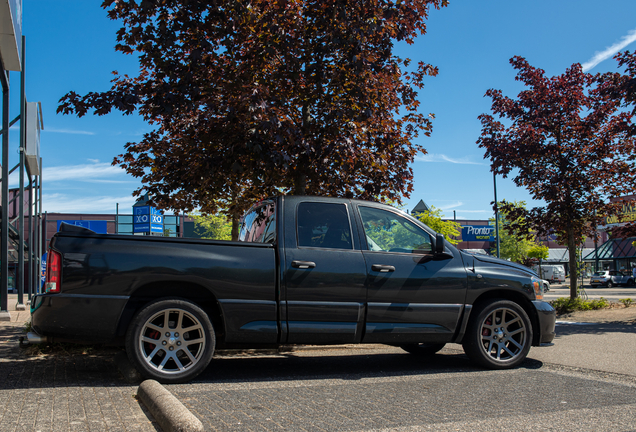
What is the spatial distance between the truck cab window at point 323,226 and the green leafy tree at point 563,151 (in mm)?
9212

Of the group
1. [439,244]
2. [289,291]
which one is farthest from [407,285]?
[289,291]

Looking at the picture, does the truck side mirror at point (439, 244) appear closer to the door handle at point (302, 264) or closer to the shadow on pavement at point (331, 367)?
the shadow on pavement at point (331, 367)

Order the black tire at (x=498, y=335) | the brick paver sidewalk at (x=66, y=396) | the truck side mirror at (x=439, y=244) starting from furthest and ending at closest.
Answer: the black tire at (x=498, y=335) < the truck side mirror at (x=439, y=244) < the brick paver sidewalk at (x=66, y=396)

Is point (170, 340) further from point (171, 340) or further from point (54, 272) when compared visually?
point (54, 272)

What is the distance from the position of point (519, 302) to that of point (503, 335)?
1.64ft

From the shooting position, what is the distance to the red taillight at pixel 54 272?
4879 mm

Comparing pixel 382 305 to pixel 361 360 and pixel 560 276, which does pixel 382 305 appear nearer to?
pixel 361 360

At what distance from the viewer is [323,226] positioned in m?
5.83

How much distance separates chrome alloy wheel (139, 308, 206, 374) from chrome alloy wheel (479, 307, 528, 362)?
317 centimetres

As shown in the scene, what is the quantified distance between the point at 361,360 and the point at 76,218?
5902 centimetres

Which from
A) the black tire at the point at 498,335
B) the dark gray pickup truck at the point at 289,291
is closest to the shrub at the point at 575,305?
the dark gray pickup truck at the point at 289,291

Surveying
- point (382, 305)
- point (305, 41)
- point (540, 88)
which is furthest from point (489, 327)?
point (540, 88)

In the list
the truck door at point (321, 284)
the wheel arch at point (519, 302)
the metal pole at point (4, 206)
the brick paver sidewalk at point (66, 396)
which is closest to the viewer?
the brick paver sidewalk at point (66, 396)

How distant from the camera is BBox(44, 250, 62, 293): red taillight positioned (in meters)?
4.88
